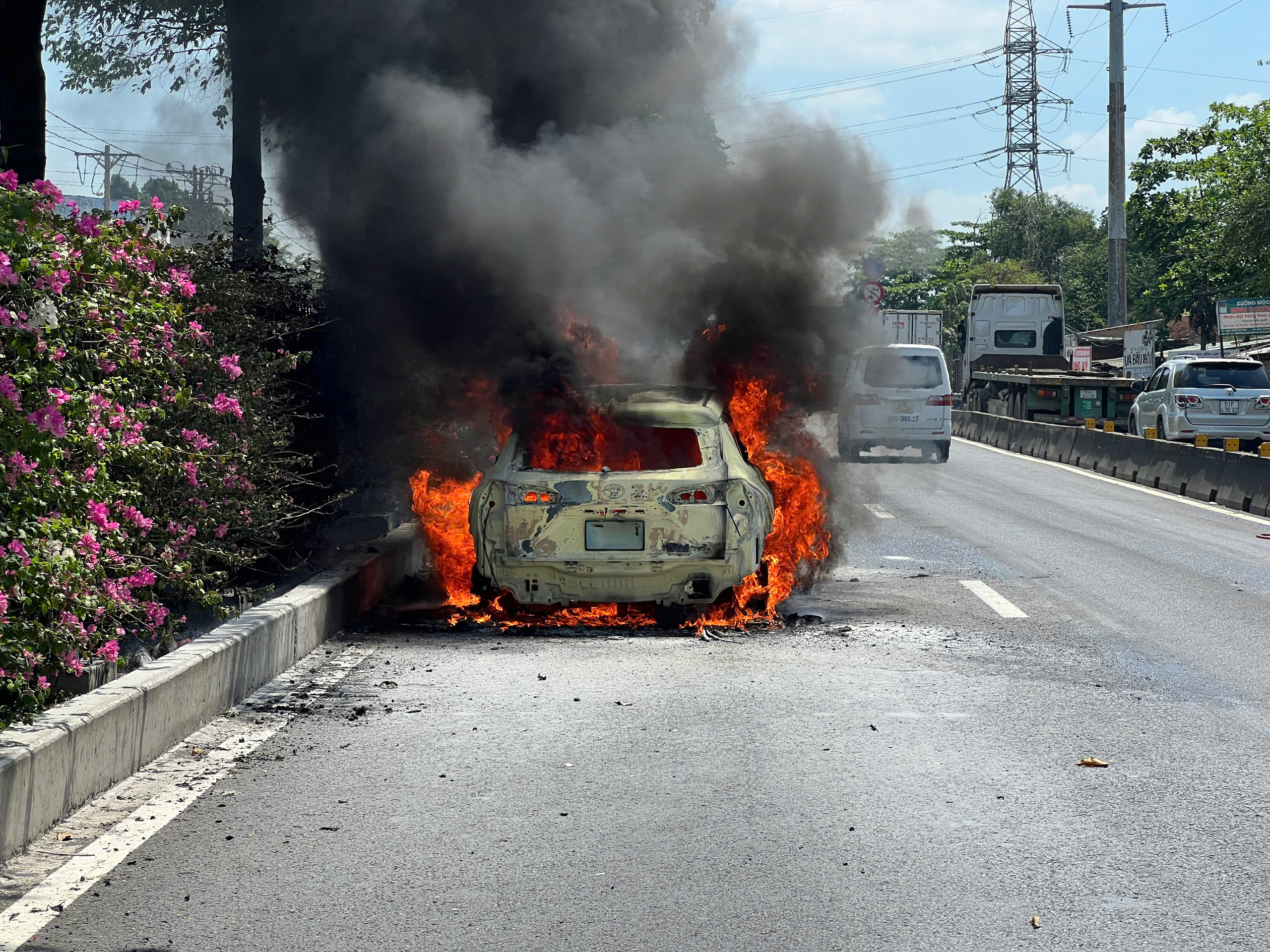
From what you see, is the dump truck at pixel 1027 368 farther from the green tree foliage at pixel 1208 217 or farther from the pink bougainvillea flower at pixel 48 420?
the pink bougainvillea flower at pixel 48 420

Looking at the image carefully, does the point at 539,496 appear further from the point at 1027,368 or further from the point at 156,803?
the point at 1027,368

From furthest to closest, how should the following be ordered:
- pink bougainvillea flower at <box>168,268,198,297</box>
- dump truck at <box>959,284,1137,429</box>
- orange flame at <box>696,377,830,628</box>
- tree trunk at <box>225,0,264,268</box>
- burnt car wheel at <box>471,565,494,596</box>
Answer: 1. dump truck at <box>959,284,1137,429</box>
2. tree trunk at <box>225,0,264,268</box>
3. orange flame at <box>696,377,830,628</box>
4. burnt car wheel at <box>471,565,494,596</box>
5. pink bougainvillea flower at <box>168,268,198,297</box>

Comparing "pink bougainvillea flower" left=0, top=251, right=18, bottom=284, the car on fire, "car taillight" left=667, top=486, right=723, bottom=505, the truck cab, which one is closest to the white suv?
the truck cab

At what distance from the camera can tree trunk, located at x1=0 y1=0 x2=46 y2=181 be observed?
11.0m

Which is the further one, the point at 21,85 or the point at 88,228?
the point at 21,85

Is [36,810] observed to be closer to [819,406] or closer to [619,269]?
[819,406]

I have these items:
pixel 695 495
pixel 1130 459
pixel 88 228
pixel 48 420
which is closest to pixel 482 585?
pixel 695 495

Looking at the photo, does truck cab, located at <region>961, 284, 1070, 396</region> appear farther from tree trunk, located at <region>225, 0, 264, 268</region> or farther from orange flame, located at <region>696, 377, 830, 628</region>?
orange flame, located at <region>696, 377, 830, 628</region>

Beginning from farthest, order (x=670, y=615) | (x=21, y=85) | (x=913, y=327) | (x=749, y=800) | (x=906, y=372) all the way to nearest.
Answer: (x=913, y=327)
(x=906, y=372)
(x=21, y=85)
(x=670, y=615)
(x=749, y=800)

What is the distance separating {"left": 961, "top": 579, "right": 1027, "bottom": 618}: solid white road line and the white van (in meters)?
13.0

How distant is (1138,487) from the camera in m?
21.7

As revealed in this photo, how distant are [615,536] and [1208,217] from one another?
4385 centimetres

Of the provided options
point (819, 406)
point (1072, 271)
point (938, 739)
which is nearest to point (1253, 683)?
point (938, 739)

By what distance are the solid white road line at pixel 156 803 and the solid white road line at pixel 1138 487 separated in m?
12.8
